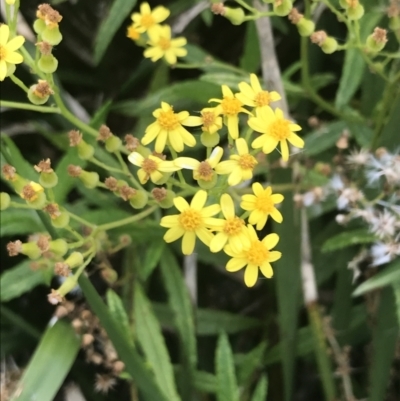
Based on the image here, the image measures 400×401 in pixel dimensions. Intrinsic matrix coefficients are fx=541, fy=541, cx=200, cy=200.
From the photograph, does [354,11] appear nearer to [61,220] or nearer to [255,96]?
[255,96]

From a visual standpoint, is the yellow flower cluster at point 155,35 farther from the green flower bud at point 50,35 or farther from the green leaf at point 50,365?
the green leaf at point 50,365

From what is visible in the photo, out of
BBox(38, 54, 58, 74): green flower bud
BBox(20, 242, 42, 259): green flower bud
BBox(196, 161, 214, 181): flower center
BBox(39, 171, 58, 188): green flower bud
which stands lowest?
BBox(20, 242, 42, 259): green flower bud

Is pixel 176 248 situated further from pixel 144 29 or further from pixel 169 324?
pixel 144 29

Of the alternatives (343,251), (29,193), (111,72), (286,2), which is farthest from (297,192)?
(111,72)

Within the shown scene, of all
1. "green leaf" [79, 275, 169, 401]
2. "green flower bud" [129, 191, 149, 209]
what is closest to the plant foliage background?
"green leaf" [79, 275, 169, 401]

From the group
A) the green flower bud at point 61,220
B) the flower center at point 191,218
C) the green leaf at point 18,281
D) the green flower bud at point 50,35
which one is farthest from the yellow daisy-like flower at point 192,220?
the green leaf at point 18,281

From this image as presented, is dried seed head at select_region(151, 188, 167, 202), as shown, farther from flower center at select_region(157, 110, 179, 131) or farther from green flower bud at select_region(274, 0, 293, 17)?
green flower bud at select_region(274, 0, 293, 17)

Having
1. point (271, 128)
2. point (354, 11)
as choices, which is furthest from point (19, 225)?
point (354, 11)
